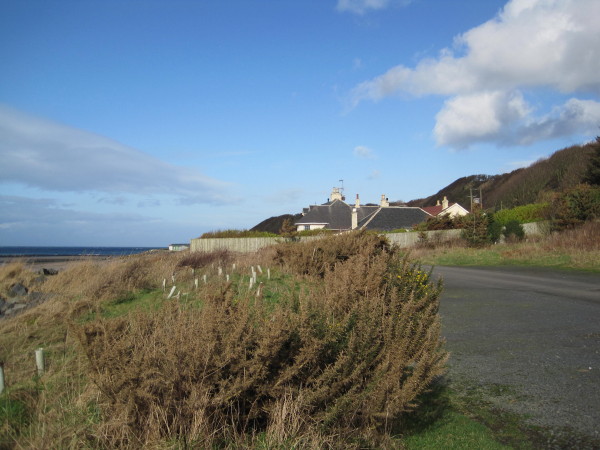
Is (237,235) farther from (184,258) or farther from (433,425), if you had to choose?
(433,425)

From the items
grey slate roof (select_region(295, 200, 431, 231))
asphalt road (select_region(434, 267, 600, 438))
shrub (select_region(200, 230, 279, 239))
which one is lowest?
asphalt road (select_region(434, 267, 600, 438))

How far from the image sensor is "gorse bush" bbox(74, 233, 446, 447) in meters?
3.81

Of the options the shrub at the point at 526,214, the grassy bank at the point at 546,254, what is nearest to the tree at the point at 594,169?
the shrub at the point at 526,214

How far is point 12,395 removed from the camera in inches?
188

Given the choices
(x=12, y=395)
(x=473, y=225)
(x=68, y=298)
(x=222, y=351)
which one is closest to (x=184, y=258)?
(x=68, y=298)

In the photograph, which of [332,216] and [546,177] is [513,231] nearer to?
[546,177]

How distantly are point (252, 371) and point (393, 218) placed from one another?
53.7 meters

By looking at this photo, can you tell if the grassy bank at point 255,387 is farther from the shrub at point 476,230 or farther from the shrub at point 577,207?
the shrub at point 476,230

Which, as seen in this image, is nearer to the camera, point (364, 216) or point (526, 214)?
point (526, 214)

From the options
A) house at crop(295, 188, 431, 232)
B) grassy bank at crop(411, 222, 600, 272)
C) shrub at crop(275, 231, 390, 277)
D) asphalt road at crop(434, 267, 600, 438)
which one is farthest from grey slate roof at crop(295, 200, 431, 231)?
asphalt road at crop(434, 267, 600, 438)

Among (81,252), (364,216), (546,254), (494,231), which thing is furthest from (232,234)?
(364,216)

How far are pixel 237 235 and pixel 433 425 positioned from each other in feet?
97.8

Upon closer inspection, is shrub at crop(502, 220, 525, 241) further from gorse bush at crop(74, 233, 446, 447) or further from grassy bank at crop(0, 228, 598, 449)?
gorse bush at crop(74, 233, 446, 447)

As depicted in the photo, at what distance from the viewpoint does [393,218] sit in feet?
185
